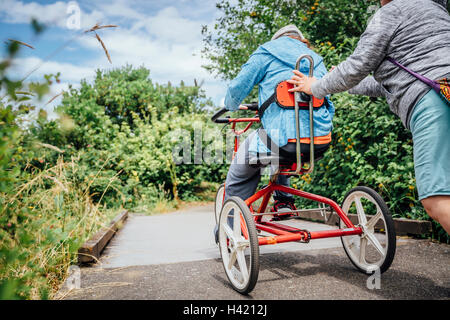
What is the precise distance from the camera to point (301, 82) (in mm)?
2355

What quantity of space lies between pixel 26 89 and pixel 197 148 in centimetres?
746

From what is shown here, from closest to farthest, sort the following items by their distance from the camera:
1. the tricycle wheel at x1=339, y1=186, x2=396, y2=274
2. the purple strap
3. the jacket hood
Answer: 1. the purple strap
2. the tricycle wheel at x1=339, y1=186, x2=396, y2=274
3. the jacket hood

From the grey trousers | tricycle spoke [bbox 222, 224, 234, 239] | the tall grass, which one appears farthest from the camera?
the grey trousers

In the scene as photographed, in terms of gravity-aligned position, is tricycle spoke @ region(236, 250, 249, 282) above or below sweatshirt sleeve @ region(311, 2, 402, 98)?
below

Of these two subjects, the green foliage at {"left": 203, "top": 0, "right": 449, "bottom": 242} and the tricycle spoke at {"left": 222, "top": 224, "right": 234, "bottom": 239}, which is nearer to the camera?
the tricycle spoke at {"left": 222, "top": 224, "right": 234, "bottom": 239}

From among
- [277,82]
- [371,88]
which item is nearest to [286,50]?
[277,82]

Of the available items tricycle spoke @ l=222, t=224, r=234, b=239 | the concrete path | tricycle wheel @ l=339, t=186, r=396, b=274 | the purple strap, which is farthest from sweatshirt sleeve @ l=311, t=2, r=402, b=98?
the concrete path

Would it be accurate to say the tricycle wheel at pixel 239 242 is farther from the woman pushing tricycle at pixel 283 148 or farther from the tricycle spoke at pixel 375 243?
the tricycle spoke at pixel 375 243

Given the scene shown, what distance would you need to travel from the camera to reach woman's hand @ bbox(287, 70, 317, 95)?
7.59ft

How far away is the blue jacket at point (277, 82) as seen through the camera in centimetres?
249

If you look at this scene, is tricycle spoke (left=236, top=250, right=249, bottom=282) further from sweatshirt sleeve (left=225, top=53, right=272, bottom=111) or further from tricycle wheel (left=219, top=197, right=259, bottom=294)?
sweatshirt sleeve (left=225, top=53, right=272, bottom=111)

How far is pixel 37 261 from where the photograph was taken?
2637 millimetres

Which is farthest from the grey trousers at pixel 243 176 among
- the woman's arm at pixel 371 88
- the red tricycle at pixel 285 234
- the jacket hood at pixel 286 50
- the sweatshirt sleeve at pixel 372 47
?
the sweatshirt sleeve at pixel 372 47

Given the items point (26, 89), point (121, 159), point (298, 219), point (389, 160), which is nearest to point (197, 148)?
point (121, 159)
